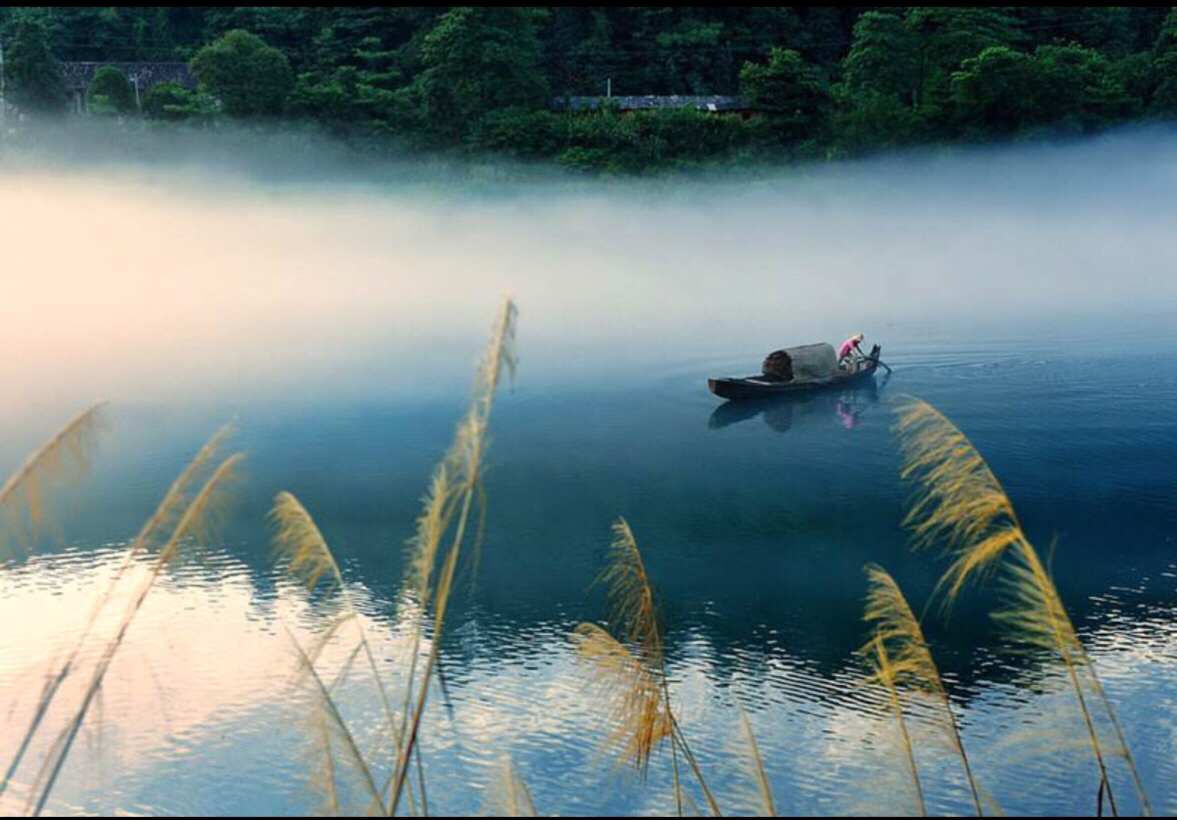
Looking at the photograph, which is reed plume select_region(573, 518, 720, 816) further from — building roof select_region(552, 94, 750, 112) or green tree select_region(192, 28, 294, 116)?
building roof select_region(552, 94, 750, 112)

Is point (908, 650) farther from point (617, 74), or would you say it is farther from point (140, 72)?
point (140, 72)

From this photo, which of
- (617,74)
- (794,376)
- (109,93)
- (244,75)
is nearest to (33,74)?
(109,93)

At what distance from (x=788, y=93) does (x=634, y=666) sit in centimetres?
4679

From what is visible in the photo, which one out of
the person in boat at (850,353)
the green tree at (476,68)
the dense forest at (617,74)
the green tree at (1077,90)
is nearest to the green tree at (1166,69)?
the dense forest at (617,74)

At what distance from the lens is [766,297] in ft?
134

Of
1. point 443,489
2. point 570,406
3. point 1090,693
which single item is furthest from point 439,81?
point 443,489

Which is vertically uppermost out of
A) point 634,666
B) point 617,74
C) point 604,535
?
point 617,74

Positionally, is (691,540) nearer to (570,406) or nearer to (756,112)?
(570,406)

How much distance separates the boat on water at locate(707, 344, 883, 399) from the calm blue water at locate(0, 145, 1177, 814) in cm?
33

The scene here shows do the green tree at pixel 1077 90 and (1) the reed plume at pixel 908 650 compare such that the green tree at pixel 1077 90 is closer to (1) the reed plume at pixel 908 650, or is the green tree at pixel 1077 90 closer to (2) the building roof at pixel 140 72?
(2) the building roof at pixel 140 72

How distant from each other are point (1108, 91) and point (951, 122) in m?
5.32

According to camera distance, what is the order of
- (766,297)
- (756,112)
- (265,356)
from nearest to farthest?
(265,356), (766,297), (756,112)

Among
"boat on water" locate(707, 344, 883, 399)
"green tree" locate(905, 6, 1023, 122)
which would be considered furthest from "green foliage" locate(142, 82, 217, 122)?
"boat on water" locate(707, 344, 883, 399)

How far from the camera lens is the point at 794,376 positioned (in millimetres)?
27406
